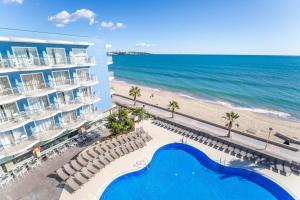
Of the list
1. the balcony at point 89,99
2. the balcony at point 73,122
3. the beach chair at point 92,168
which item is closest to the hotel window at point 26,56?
the balcony at point 89,99

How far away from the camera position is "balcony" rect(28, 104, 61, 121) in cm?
1819

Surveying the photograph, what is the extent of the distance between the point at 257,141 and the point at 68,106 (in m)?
27.0

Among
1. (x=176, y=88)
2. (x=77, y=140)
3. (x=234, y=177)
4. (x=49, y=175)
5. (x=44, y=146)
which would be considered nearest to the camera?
(x=49, y=175)

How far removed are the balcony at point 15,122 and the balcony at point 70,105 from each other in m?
3.75

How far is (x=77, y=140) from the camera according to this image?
23641mm

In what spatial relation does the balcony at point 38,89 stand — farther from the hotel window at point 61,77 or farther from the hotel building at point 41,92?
the hotel window at point 61,77

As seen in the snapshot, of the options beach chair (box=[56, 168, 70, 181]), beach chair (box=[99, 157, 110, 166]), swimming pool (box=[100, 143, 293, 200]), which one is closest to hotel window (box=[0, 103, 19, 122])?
beach chair (box=[56, 168, 70, 181])

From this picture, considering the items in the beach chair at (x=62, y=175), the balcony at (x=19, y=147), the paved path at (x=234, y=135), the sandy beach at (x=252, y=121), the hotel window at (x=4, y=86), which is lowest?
the sandy beach at (x=252, y=121)

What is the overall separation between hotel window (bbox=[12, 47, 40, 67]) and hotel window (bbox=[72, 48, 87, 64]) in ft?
14.5

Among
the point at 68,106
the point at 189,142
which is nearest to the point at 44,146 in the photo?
the point at 68,106

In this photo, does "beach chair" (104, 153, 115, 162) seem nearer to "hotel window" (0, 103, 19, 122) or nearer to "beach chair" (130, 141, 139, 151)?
"beach chair" (130, 141, 139, 151)

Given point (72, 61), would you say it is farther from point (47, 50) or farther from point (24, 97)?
point (24, 97)

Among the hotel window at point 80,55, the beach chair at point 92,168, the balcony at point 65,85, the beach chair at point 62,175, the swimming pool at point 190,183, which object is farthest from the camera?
the hotel window at point 80,55

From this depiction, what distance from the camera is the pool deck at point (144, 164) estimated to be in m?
16.1
